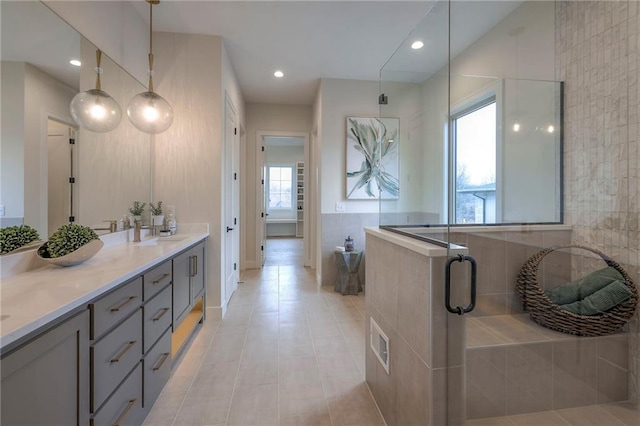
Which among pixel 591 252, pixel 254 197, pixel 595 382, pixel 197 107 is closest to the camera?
pixel 595 382

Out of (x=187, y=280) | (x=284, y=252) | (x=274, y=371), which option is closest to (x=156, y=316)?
(x=187, y=280)

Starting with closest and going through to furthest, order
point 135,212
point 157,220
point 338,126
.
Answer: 1. point 135,212
2. point 157,220
3. point 338,126

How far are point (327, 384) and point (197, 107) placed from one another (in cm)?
271

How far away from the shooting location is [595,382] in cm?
152

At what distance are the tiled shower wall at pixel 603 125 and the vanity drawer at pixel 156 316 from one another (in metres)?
2.64

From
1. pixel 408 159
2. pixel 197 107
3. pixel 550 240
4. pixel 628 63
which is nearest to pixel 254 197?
pixel 197 107

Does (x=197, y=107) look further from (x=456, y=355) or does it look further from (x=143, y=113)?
(x=456, y=355)

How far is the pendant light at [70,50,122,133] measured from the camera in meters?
1.69

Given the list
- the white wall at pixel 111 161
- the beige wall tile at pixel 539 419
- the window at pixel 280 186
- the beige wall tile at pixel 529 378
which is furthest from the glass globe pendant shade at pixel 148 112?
the window at pixel 280 186

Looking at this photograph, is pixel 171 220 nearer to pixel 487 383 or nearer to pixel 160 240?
pixel 160 240

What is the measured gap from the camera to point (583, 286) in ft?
5.48

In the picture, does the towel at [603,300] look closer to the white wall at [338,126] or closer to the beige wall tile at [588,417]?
the beige wall tile at [588,417]

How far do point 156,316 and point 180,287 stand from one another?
0.46 meters

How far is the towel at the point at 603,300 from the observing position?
5.03 feet
